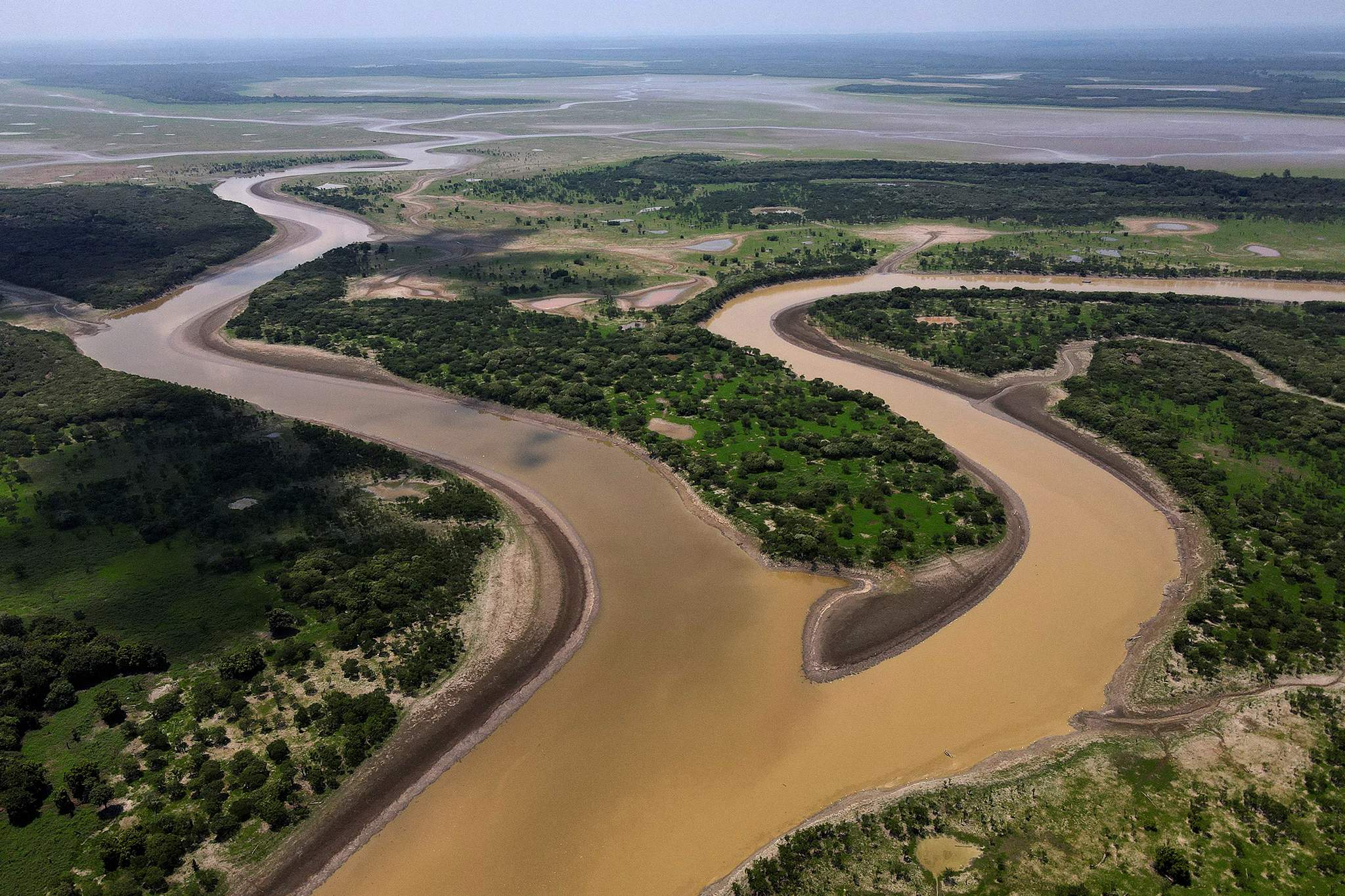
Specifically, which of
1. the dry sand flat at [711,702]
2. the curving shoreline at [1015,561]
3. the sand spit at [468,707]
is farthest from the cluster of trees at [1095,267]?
the sand spit at [468,707]

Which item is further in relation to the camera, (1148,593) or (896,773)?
(1148,593)

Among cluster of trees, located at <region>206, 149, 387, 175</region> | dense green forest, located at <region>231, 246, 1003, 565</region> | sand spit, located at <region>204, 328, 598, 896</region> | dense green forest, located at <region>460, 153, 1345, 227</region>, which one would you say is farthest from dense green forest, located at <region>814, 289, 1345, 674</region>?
cluster of trees, located at <region>206, 149, 387, 175</region>

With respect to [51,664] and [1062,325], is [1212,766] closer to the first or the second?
[51,664]

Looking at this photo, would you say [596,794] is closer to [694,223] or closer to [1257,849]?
[1257,849]

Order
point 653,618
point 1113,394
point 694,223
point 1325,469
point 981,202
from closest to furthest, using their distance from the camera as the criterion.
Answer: point 653,618, point 1325,469, point 1113,394, point 694,223, point 981,202

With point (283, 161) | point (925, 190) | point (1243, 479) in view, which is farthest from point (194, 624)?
point (283, 161)

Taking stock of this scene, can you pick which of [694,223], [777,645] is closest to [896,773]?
[777,645]
